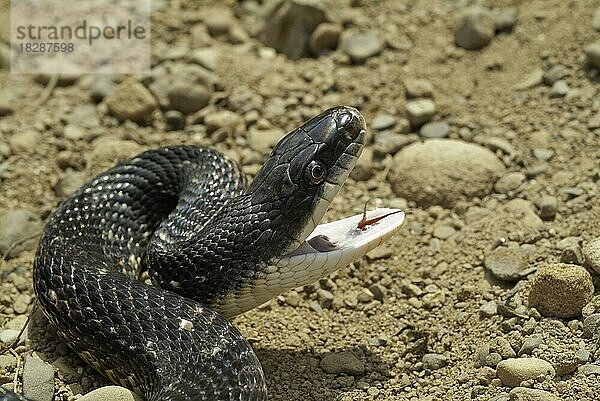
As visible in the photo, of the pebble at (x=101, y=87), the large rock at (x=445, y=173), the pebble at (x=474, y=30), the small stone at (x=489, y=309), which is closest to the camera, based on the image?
the small stone at (x=489, y=309)

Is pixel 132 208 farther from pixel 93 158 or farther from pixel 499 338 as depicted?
pixel 499 338

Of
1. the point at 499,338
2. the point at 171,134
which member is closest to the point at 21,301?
the point at 171,134

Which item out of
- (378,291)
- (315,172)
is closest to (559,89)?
(378,291)

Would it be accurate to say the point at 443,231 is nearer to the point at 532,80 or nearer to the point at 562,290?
the point at 562,290

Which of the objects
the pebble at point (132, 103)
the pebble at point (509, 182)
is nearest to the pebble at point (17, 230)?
the pebble at point (132, 103)

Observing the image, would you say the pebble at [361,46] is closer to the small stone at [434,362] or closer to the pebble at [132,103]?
the pebble at [132,103]

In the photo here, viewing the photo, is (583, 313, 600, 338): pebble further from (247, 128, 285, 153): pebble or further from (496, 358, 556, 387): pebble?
(247, 128, 285, 153): pebble
